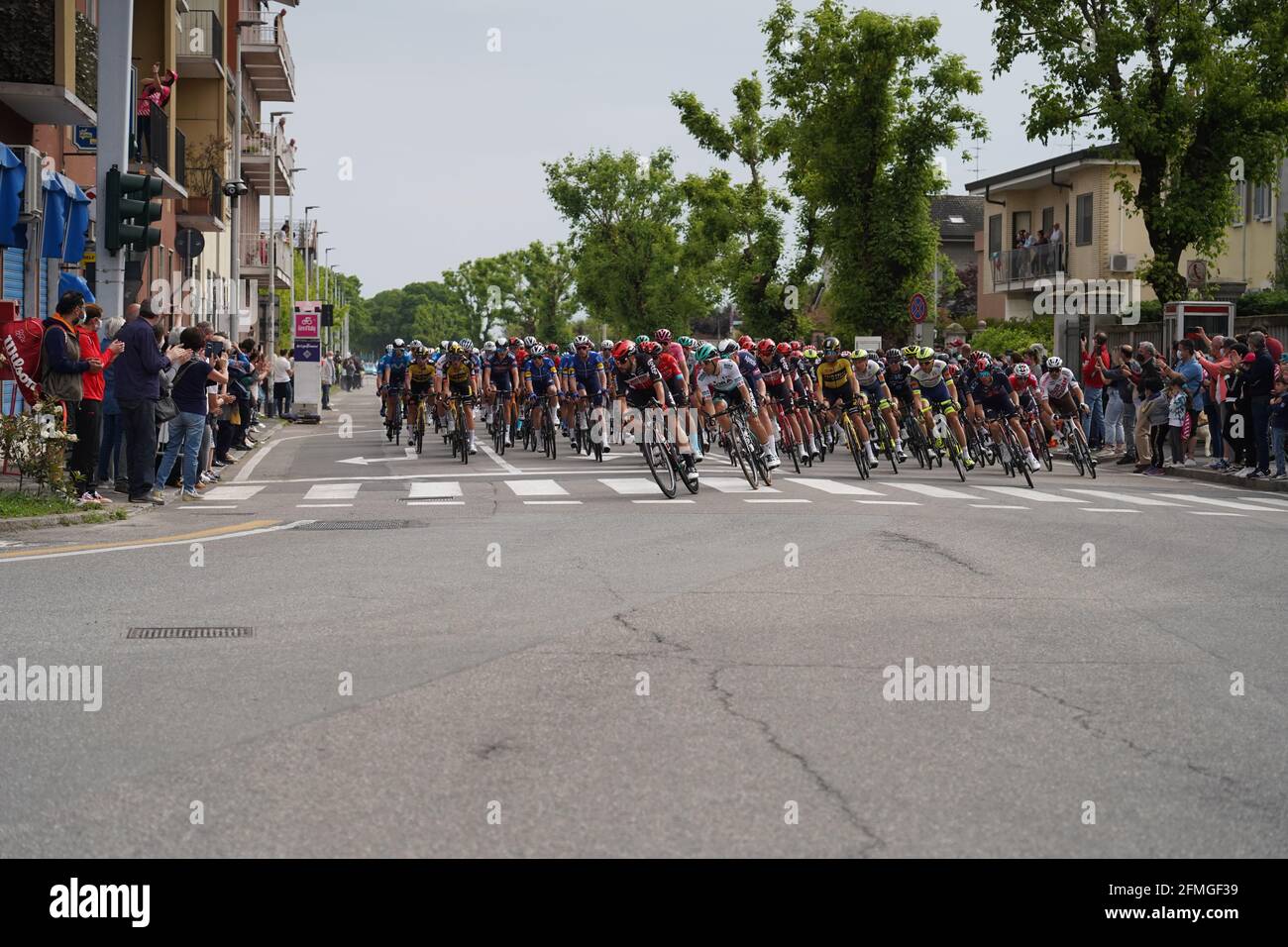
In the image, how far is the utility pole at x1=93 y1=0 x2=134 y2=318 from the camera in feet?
63.1

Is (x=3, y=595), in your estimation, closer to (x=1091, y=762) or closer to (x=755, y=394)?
(x=1091, y=762)

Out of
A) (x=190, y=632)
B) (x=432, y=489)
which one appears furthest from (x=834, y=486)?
(x=190, y=632)

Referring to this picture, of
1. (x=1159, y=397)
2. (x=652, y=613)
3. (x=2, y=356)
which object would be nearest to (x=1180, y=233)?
(x=1159, y=397)

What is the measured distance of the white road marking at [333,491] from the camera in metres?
20.2

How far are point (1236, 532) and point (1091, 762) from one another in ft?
34.0

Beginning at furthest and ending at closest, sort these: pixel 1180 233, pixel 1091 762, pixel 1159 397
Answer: pixel 1180 233 < pixel 1159 397 < pixel 1091 762

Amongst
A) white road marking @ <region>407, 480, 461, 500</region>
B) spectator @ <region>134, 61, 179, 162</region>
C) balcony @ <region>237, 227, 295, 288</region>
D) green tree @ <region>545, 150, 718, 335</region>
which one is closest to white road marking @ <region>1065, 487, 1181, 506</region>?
white road marking @ <region>407, 480, 461, 500</region>

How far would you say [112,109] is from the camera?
63.4ft

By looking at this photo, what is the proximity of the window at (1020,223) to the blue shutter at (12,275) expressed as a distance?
139 ft

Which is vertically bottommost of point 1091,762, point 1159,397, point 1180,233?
point 1091,762

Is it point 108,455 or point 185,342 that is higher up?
point 185,342

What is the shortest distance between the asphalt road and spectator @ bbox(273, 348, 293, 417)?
3218cm

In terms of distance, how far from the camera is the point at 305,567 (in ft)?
41.2

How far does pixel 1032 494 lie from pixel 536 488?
19.5 ft
